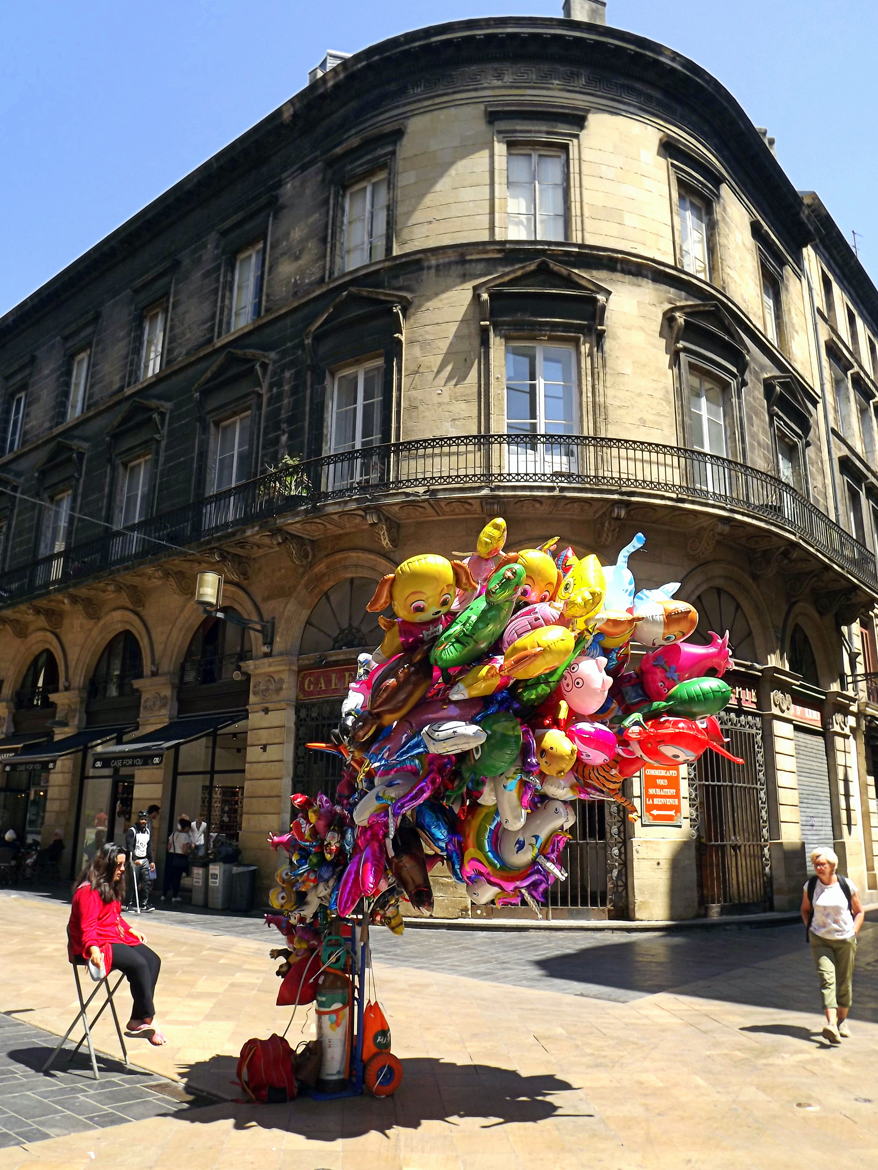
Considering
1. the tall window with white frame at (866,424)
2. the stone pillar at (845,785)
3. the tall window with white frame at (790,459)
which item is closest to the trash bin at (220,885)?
the stone pillar at (845,785)

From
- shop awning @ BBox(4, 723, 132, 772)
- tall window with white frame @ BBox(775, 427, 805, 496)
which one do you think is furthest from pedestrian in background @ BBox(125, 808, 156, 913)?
tall window with white frame @ BBox(775, 427, 805, 496)

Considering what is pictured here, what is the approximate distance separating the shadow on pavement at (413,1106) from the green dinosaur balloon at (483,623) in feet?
8.12

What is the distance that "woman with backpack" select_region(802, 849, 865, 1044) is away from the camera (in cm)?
702

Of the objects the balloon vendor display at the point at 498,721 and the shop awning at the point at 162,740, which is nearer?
the balloon vendor display at the point at 498,721

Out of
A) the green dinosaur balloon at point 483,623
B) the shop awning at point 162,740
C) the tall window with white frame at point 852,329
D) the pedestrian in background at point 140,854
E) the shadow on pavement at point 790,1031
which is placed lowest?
the shadow on pavement at point 790,1031

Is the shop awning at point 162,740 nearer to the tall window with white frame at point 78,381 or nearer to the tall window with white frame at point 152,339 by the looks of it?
the tall window with white frame at point 152,339

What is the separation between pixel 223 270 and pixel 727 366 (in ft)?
37.2

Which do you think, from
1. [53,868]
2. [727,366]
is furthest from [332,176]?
[53,868]

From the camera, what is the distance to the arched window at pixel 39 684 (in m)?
22.8

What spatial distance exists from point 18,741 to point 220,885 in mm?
10075

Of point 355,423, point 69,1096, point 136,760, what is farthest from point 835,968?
point 136,760

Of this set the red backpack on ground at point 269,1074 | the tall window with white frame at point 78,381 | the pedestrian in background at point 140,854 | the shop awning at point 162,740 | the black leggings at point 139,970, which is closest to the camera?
the red backpack on ground at point 269,1074

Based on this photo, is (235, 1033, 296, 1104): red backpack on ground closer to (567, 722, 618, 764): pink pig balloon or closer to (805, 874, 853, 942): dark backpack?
(567, 722, 618, 764): pink pig balloon

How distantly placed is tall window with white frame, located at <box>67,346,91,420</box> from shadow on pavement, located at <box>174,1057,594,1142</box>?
72.9ft
